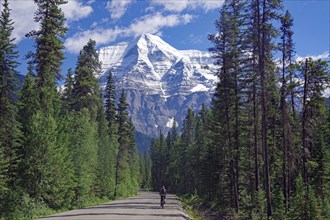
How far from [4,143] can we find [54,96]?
6518mm

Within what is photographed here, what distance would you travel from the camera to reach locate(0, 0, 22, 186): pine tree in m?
27.2

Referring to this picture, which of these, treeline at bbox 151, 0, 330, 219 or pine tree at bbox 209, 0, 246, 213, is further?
pine tree at bbox 209, 0, 246, 213

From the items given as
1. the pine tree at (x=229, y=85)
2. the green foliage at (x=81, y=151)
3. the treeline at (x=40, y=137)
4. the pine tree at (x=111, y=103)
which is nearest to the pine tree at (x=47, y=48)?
the treeline at (x=40, y=137)

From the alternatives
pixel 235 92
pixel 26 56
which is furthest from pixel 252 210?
pixel 26 56

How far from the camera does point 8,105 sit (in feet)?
92.4

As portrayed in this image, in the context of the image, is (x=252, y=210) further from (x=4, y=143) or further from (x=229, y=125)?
(x=4, y=143)

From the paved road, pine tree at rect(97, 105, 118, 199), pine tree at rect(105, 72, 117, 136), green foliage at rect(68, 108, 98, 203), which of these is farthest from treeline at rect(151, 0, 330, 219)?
pine tree at rect(105, 72, 117, 136)

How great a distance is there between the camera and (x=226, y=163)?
36.3 meters

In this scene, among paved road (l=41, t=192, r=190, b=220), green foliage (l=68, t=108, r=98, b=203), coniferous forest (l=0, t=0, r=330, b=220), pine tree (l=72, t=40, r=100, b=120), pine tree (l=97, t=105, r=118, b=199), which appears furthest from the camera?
pine tree (l=97, t=105, r=118, b=199)

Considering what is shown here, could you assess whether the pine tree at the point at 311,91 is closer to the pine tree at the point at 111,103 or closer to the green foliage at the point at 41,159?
the green foliage at the point at 41,159

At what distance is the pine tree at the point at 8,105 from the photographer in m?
27.2

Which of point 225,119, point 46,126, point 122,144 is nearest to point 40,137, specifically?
point 46,126

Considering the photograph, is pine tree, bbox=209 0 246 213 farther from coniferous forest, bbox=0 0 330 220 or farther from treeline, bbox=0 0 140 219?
treeline, bbox=0 0 140 219

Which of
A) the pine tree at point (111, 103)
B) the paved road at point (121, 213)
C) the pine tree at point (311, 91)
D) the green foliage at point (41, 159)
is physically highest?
the pine tree at point (111, 103)
